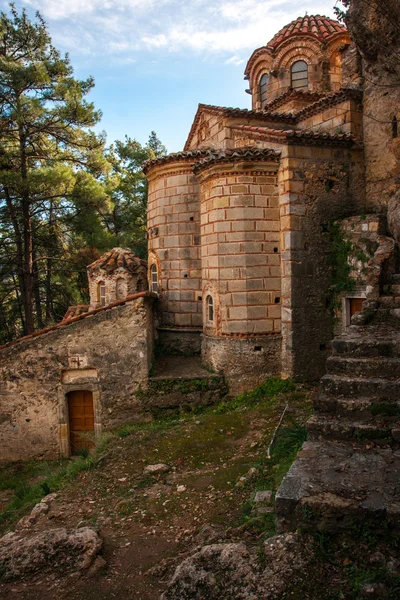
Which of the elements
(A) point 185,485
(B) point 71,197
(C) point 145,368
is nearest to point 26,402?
(C) point 145,368

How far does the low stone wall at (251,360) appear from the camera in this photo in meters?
11.4

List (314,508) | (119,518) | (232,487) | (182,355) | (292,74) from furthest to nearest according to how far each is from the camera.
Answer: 1. (292,74)
2. (182,355)
3. (232,487)
4. (119,518)
5. (314,508)

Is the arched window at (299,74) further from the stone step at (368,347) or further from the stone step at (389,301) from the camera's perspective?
the stone step at (368,347)

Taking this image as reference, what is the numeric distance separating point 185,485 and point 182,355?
668cm

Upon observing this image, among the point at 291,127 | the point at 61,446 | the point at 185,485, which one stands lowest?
the point at 61,446

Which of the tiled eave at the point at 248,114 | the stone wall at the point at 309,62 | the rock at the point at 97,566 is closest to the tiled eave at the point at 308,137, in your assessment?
the tiled eave at the point at 248,114

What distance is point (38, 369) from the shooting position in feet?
38.5

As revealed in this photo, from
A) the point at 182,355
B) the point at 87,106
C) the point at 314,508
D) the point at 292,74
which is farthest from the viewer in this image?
the point at 87,106

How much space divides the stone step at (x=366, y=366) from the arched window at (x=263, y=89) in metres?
13.8

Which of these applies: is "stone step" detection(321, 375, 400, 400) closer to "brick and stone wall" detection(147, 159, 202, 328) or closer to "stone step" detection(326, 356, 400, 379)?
"stone step" detection(326, 356, 400, 379)

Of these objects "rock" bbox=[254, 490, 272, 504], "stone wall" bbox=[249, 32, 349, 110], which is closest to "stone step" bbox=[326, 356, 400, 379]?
"rock" bbox=[254, 490, 272, 504]

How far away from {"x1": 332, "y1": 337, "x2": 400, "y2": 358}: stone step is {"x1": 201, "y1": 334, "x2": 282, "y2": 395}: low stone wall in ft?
18.3

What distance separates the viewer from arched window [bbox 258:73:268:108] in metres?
16.9

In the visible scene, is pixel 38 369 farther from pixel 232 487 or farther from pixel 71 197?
pixel 71 197
